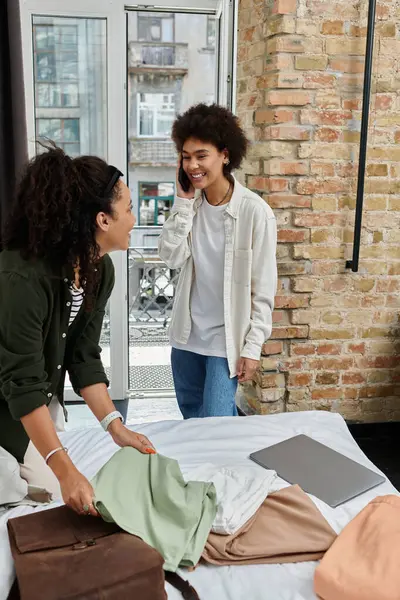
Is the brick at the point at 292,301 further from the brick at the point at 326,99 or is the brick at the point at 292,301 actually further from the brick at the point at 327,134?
the brick at the point at 326,99

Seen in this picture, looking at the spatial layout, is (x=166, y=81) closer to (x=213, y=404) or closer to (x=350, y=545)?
(x=213, y=404)

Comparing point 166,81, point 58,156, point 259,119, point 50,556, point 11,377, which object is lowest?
point 50,556

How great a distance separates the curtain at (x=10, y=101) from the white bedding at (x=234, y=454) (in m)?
1.19

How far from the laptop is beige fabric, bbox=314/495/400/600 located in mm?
168

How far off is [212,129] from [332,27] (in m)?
0.90

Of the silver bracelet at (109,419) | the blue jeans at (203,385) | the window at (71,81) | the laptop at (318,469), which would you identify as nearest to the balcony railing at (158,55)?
the window at (71,81)

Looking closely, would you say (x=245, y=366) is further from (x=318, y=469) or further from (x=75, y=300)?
(x=75, y=300)

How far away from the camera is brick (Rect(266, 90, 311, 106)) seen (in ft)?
8.93

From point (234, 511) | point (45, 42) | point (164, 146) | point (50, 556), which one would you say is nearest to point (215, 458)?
point (234, 511)

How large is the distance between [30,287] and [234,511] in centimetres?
70

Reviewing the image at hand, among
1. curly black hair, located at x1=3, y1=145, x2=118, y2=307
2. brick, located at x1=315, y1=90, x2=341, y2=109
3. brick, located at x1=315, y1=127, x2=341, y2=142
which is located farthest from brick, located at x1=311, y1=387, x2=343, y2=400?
curly black hair, located at x1=3, y1=145, x2=118, y2=307

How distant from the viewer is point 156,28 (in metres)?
12.8

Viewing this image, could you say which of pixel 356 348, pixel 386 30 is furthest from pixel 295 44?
pixel 356 348

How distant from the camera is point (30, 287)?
1393mm
